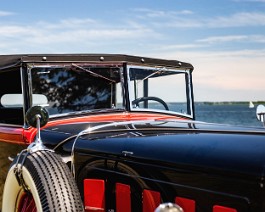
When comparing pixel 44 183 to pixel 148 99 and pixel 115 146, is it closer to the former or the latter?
pixel 115 146

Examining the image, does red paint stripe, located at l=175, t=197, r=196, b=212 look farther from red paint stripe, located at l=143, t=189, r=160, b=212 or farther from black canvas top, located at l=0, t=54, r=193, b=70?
black canvas top, located at l=0, t=54, r=193, b=70

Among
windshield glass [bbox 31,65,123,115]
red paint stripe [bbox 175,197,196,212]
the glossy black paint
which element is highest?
windshield glass [bbox 31,65,123,115]

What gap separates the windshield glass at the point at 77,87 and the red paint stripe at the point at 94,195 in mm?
1136

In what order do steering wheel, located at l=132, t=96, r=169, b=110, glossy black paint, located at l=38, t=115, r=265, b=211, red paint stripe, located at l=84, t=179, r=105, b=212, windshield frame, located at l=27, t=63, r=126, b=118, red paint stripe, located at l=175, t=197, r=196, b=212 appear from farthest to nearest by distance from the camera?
steering wheel, located at l=132, t=96, r=169, b=110
windshield frame, located at l=27, t=63, r=126, b=118
red paint stripe, located at l=84, t=179, r=105, b=212
red paint stripe, located at l=175, t=197, r=196, b=212
glossy black paint, located at l=38, t=115, r=265, b=211

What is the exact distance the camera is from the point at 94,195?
300 centimetres

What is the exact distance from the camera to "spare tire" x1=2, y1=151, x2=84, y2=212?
2.68 meters

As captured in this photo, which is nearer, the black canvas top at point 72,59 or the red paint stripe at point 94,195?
the red paint stripe at point 94,195

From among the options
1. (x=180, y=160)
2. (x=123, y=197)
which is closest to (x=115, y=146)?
(x=123, y=197)

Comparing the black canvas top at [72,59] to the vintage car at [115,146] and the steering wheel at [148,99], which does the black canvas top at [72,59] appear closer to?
the vintage car at [115,146]

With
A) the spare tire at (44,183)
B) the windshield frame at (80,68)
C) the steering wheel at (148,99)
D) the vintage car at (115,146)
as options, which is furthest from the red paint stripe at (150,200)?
the steering wheel at (148,99)

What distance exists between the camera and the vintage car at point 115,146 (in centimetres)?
227

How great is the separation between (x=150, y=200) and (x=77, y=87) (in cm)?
189

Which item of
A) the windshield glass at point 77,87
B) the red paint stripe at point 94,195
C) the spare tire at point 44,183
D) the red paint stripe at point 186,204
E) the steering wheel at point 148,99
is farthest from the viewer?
the steering wheel at point 148,99

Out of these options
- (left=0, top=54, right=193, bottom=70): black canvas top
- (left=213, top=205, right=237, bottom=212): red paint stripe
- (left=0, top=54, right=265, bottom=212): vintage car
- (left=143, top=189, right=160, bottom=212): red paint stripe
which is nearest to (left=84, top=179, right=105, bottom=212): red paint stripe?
(left=0, top=54, right=265, bottom=212): vintage car
